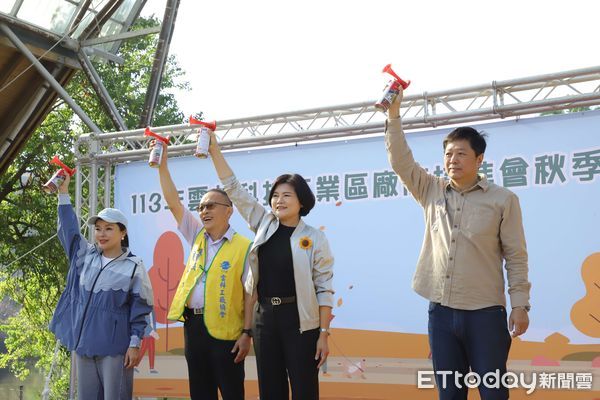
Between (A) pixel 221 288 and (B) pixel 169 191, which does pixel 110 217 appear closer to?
(B) pixel 169 191

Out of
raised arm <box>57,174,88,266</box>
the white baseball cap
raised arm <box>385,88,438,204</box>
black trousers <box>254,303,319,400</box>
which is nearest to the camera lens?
raised arm <box>385,88,438,204</box>

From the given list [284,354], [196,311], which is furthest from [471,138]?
[196,311]

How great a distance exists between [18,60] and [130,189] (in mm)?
3396

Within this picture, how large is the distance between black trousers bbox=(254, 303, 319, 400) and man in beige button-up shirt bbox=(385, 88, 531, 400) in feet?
1.76

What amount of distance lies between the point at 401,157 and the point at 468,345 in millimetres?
707

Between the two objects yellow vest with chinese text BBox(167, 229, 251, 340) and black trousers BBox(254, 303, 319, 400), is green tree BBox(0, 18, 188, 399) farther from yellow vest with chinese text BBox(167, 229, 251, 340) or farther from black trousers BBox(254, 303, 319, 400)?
black trousers BBox(254, 303, 319, 400)

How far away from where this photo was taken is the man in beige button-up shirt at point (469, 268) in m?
2.62

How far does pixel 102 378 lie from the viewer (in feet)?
11.6

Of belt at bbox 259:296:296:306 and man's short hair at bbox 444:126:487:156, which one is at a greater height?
man's short hair at bbox 444:126:487:156

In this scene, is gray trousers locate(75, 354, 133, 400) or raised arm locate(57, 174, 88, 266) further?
raised arm locate(57, 174, 88, 266)

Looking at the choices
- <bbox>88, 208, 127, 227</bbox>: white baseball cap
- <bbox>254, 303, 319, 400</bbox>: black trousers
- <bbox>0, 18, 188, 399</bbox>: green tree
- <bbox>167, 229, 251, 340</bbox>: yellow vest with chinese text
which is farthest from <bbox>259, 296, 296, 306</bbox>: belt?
<bbox>0, 18, 188, 399</bbox>: green tree

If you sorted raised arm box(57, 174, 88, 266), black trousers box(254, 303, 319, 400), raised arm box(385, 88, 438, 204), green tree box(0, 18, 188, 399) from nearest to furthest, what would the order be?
raised arm box(385, 88, 438, 204) → black trousers box(254, 303, 319, 400) → raised arm box(57, 174, 88, 266) → green tree box(0, 18, 188, 399)

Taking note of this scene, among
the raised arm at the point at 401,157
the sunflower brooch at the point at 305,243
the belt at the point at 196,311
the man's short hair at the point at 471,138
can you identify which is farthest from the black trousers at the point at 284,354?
the man's short hair at the point at 471,138

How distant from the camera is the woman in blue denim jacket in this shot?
3500 mm
